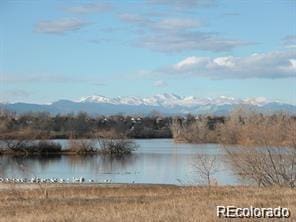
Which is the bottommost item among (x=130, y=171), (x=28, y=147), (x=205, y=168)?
(x=130, y=171)

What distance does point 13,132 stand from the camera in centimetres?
8375

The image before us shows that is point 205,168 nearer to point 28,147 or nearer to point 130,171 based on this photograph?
point 130,171

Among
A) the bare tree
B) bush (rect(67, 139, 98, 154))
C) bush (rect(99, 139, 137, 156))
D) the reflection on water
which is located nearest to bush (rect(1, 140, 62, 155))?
bush (rect(67, 139, 98, 154))

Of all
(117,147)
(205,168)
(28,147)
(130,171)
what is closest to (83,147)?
A: (117,147)

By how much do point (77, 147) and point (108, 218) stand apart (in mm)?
67399

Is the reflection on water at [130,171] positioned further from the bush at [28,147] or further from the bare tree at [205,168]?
the bush at [28,147]

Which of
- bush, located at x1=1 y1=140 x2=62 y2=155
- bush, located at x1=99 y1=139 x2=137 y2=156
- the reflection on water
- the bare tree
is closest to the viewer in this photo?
the bare tree

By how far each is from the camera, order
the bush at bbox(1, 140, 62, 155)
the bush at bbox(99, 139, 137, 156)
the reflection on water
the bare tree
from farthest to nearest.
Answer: the bush at bbox(1, 140, 62, 155)
the bush at bbox(99, 139, 137, 156)
the reflection on water
the bare tree

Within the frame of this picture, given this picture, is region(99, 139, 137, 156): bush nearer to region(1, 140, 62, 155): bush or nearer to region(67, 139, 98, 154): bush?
region(67, 139, 98, 154): bush

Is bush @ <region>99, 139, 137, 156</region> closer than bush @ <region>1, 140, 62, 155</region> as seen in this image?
Yes

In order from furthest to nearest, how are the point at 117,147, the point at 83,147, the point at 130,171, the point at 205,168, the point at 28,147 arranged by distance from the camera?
1. the point at 28,147
2. the point at 83,147
3. the point at 117,147
4. the point at 130,171
5. the point at 205,168

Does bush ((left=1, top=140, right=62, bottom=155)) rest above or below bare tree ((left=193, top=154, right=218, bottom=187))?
above

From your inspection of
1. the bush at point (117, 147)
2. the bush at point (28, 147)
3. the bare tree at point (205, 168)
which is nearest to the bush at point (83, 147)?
the bush at point (117, 147)

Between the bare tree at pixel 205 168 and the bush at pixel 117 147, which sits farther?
the bush at pixel 117 147
